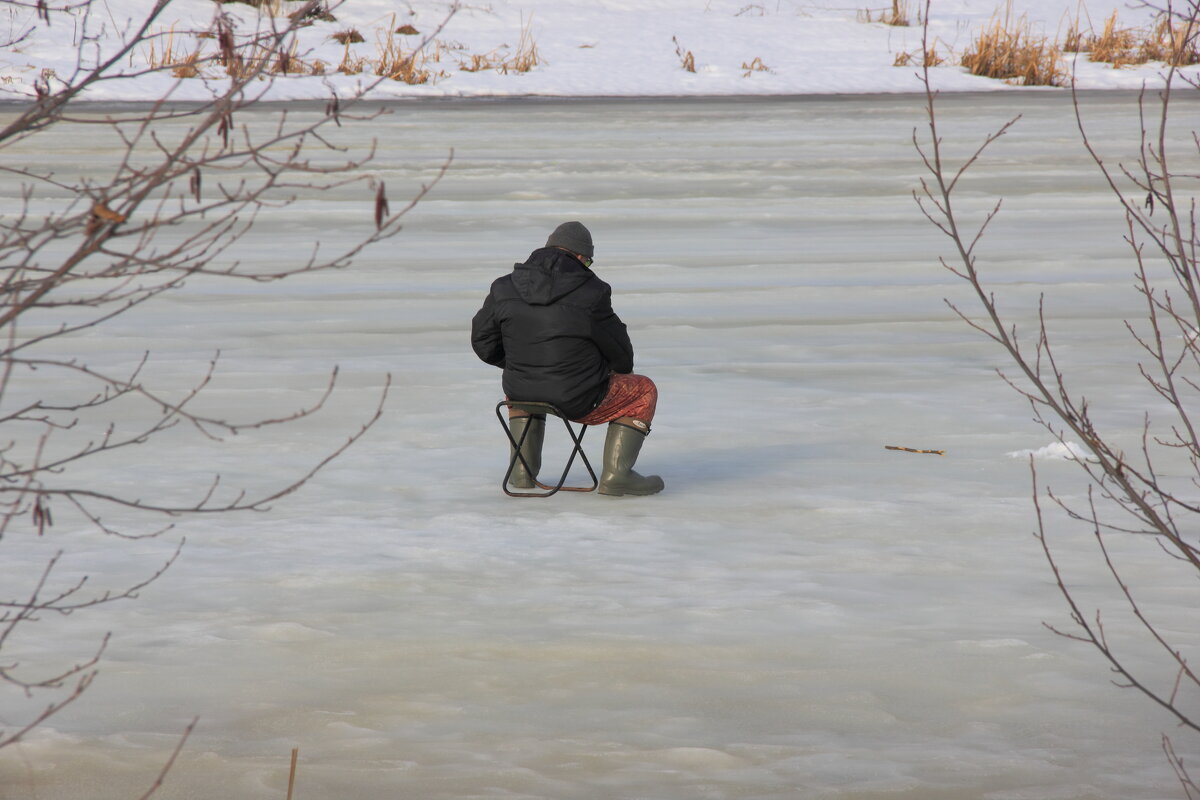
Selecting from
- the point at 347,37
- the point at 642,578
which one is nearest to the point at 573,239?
the point at 642,578

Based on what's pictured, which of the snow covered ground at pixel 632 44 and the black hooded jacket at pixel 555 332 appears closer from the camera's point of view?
the black hooded jacket at pixel 555 332

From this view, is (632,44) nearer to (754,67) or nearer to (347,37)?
(754,67)

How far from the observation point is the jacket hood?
667 centimetres

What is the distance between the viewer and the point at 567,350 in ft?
22.2

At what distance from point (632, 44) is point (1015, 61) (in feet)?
23.1

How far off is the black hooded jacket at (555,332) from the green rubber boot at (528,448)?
0.64 ft

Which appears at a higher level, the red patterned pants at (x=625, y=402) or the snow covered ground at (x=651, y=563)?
the red patterned pants at (x=625, y=402)

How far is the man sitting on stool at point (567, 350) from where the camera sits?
6.69m

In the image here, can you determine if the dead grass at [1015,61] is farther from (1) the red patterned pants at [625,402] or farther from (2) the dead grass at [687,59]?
(1) the red patterned pants at [625,402]

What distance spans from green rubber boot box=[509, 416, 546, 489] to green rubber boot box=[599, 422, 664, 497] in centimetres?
30

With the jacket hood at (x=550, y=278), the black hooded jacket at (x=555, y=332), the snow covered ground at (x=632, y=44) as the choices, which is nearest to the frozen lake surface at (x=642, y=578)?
the black hooded jacket at (x=555, y=332)

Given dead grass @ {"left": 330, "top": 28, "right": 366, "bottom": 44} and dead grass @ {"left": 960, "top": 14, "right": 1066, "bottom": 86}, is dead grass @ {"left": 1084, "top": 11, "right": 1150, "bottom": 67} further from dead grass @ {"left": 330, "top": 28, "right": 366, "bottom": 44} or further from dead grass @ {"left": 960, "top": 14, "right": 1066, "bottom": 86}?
dead grass @ {"left": 330, "top": 28, "right": 366, "bottom": 44}

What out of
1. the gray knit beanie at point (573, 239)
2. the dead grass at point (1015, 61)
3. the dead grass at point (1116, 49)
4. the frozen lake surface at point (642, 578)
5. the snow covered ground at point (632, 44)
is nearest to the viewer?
the frozen lake surface at point (642, 578)

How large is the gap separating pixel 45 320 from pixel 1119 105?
1811cm
